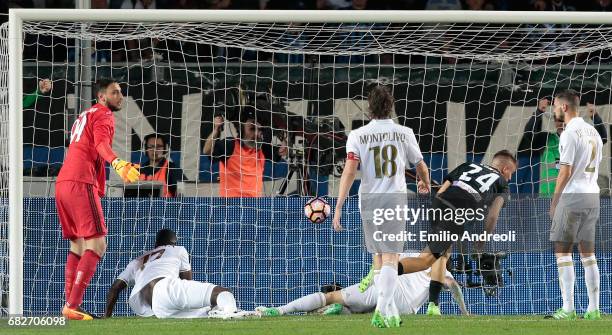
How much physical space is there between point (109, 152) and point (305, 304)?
213 centimetres

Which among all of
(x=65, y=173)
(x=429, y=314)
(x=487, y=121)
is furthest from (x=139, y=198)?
(x=487, y=121)

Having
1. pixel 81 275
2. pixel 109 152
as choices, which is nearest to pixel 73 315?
pixel 81 275

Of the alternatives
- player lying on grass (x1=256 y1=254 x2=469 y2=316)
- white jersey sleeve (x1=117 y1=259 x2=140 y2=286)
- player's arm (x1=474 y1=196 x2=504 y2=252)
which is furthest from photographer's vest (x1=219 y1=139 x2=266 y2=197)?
player's arm (x1=474 y1=196 x2=504 y2=252)

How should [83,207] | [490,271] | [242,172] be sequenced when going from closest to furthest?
[83,207], [490,271], [242,172]

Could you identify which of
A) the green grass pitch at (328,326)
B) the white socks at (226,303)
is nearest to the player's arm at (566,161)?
the green grass pitch at (328,326)

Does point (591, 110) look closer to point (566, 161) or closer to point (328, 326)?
point (566, 161)

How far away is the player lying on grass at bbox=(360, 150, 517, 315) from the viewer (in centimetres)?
1072

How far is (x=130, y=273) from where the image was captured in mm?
11422

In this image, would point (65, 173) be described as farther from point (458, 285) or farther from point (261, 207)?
point (458, 285)

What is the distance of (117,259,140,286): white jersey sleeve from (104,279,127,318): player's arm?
32 millimetres

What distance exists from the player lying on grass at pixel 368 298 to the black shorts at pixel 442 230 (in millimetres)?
363

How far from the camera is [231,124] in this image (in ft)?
42.4

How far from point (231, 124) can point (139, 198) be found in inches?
52.0

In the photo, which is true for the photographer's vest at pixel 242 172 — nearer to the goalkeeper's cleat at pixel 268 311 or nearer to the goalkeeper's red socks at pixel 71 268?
the goalkeeper's cleat at pixel 268 311
